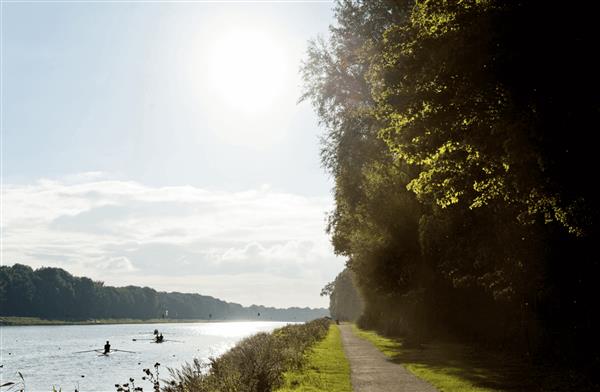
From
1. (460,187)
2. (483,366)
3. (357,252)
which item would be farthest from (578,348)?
(357,252)

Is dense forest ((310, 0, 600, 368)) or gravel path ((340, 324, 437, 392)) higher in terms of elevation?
dense forest ((310, 0, 600, 368))

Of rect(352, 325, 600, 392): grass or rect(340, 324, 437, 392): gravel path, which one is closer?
rect(352, 325, 600, 392): grass

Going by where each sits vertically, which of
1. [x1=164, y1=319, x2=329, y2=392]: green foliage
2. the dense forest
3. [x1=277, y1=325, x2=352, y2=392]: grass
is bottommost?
[x1=277, y1=325, x2=352, y2=392]: grass

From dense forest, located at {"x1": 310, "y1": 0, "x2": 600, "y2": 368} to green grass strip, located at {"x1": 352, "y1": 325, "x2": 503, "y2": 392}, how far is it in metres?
2.79

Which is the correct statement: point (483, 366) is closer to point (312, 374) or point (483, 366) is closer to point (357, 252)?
point (312, 374)

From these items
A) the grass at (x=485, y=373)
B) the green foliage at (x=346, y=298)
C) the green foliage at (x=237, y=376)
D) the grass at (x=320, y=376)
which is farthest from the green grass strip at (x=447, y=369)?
the green foliage at (x=346, y=298)

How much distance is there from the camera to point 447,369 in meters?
20.9

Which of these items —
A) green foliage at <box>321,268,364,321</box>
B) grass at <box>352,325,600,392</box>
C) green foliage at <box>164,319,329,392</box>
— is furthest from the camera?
green foliage at <box>321,268,364,321</box>

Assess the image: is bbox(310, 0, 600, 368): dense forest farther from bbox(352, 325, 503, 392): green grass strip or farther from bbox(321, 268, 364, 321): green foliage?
bbox(321, 268, 364, 321): green foliage

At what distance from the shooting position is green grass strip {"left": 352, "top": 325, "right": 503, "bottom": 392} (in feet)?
54.5

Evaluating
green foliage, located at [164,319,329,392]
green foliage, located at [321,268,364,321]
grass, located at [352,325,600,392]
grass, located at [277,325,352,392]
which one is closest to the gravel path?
grass, located at [277,325,352,392]

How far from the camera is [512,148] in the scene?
11.9m

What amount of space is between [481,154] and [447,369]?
10.6 m

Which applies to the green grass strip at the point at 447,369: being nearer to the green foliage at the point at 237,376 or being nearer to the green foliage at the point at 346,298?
the green foliage at the point at 237,376
